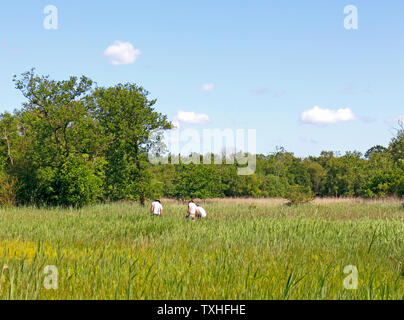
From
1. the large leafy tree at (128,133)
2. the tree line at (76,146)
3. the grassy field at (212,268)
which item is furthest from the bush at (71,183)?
the grassy field at (212,268)

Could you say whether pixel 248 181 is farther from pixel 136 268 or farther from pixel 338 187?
pixel 136 268

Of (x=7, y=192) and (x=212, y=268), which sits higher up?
(x=7, y=192)

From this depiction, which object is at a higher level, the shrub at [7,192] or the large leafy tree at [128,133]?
the large leafy tree at [128,133]

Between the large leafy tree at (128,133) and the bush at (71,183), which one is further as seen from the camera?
the large leafy tree at (128,133)

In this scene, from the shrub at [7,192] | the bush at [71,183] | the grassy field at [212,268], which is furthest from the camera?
the shrub at [7,192]

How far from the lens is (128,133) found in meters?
25.9

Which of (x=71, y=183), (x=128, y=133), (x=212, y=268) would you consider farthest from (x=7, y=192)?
(x=212, y=268)

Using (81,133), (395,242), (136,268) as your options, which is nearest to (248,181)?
(81,133)

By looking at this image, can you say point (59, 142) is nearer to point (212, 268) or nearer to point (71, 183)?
point (71, 183)

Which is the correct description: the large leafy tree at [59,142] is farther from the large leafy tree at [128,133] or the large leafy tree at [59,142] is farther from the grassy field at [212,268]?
the grassy field at [212,268]

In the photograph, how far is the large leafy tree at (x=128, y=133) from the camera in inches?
1035

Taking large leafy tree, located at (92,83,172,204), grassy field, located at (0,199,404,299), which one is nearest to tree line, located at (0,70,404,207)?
large leafy tree, located at (92,83,172,204)
